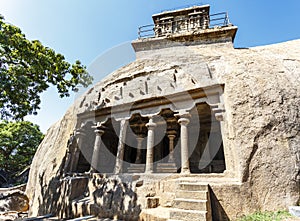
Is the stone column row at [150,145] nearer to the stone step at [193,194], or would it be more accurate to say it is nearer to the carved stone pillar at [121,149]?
the carved stone pillar at [121,149]

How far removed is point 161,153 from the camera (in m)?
13.8

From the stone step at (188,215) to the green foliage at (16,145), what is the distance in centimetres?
2574

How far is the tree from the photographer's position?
7.67m

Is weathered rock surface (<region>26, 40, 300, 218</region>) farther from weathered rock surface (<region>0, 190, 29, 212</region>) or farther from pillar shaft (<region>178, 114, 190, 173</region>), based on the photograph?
weathered rock surface (<region>0, 190, 29, 212</region>)

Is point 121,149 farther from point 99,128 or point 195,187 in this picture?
point 195,187

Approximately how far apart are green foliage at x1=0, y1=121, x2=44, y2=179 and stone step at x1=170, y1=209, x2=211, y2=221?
84.5 ft

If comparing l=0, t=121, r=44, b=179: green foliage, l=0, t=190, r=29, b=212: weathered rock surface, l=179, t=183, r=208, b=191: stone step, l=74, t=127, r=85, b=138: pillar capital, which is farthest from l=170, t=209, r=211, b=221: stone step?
l=0, t=121, r=44, b=179: green foliage

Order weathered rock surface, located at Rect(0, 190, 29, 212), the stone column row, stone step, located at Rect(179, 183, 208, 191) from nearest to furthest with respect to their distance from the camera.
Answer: stone step, located at Rect(179, 183, 208, 191) → the stone column row → weathered rock surface, located at Rect(0, 190, 29, 212)

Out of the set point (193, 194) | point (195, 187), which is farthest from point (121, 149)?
point (193, 194)

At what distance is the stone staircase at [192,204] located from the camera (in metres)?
5.04

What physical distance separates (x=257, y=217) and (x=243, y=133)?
258 centimetres

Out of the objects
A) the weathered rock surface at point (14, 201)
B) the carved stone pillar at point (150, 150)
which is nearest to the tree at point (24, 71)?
the carved stone pillar at point (150, 150)

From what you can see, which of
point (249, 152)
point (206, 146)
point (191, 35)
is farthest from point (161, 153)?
point (191, 35)

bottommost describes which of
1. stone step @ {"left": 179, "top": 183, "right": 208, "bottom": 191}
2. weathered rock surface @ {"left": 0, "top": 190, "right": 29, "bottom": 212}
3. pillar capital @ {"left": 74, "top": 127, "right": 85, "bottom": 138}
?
weathered rock surface @ {"left": 0, "top": 190, "right": 29, "bottom": 212}
